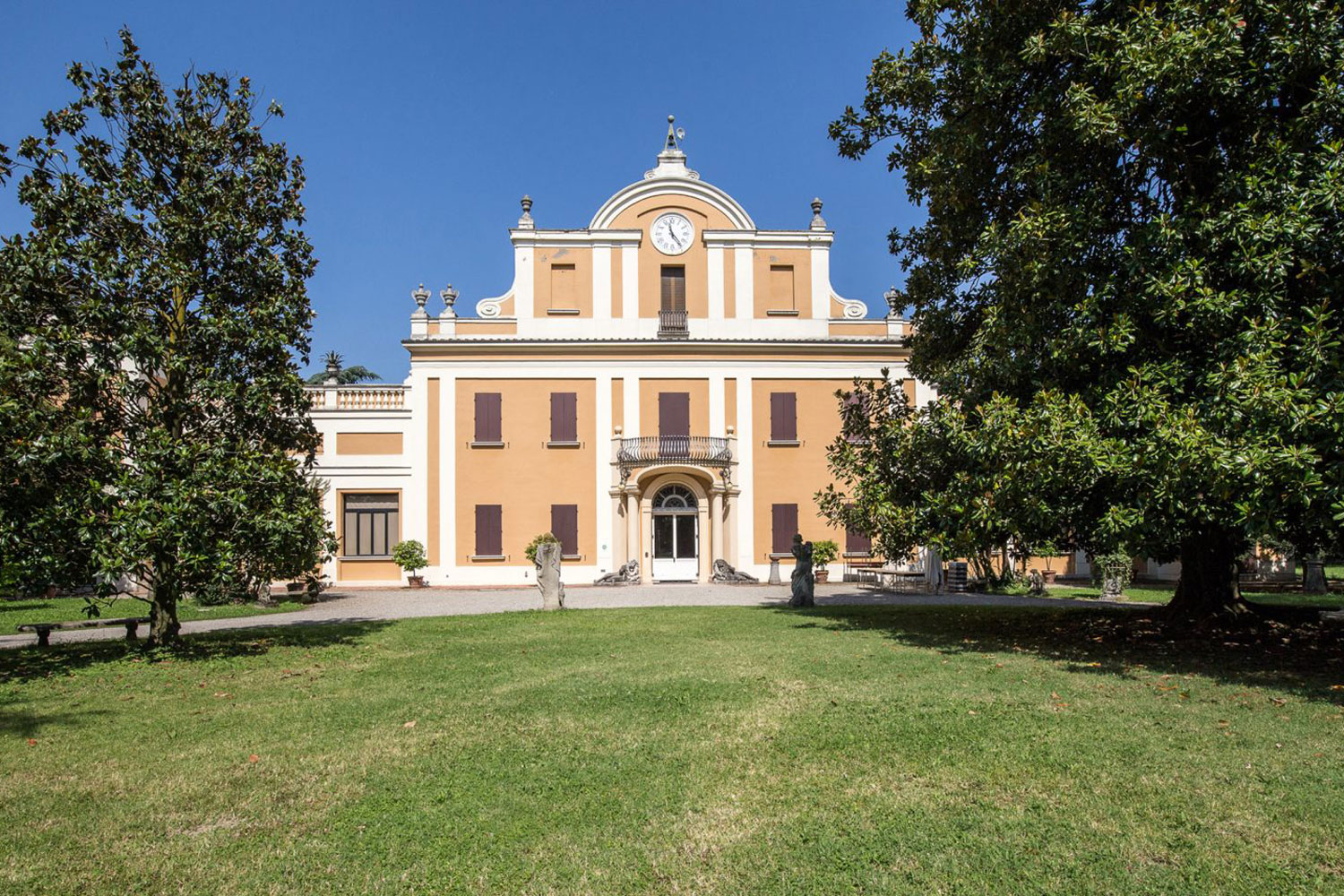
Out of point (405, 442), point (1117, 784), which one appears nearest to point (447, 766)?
point (1117, 784)

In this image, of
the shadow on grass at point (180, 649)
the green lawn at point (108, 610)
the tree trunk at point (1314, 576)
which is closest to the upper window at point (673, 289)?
the green lawn at point (108, 610)

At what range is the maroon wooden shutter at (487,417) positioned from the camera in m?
24.5

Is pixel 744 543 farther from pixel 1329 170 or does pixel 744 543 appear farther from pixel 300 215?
pixel 1329 170

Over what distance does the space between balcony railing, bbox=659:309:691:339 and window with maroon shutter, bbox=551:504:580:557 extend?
587 cm

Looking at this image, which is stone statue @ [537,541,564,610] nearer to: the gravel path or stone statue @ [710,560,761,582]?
the gravel path

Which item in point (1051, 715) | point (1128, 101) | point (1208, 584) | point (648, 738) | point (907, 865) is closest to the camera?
point (907, 865)

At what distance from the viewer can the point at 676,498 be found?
24.9m

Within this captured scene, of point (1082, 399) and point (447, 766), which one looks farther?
point (1082, 399)

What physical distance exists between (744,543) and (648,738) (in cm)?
1937

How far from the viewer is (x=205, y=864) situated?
3543 mm

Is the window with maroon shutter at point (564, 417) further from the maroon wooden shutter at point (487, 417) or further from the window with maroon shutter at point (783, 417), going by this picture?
the window with maroon shutter at point (783, 417)

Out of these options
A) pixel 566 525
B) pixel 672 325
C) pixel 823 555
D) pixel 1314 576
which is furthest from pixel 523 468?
pixel 1314 576

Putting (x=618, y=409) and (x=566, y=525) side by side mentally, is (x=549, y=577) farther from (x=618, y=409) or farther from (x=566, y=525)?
(x=618, y=409)

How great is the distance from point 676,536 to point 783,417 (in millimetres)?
4879
